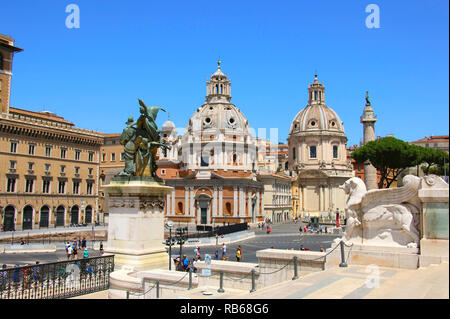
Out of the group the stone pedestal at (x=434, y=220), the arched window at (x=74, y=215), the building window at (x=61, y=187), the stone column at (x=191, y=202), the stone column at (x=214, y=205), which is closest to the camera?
the stone pedestal at (x=434, y=220)

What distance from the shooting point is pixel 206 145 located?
237 feet

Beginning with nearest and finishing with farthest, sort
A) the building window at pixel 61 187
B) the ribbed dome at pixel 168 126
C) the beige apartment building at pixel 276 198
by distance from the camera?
the building window at pixel 61 187, the beige apartment building at pixel 276 198, the ribbed dome at pixel 168 126

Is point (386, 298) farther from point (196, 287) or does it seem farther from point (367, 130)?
point (367, 130)

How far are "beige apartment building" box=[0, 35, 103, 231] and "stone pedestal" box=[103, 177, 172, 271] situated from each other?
42.1 metres

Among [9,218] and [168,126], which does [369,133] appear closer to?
[168,126]

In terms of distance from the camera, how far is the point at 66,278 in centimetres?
1191

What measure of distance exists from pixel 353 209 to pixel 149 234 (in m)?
5.79

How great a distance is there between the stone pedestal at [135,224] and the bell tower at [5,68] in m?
47.9

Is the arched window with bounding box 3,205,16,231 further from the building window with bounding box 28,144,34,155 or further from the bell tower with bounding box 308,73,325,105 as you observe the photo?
the bell tower with bounding box 308,73,325,105

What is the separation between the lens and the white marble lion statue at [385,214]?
9781 mm

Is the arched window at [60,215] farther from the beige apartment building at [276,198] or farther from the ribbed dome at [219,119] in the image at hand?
the beige apartment building at [276,198]

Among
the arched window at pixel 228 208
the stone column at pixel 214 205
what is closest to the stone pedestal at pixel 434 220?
the arched window at pixel 228 208

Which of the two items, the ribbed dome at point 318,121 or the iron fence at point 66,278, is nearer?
the iron fence at point 66,278

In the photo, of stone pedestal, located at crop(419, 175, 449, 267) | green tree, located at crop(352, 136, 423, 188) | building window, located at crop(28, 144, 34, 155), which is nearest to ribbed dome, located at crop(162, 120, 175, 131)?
building window, located at crop(28, 144, 34, 155)
